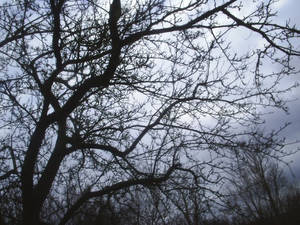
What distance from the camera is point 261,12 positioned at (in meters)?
4.18

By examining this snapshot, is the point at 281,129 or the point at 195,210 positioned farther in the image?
the point at 195,210

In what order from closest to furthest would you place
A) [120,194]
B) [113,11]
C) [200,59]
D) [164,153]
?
1. [113,11]
2. [200,59]
3. [164,153]
4. [120,194]

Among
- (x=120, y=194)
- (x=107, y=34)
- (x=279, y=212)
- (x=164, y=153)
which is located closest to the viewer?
(x=107, y=34)

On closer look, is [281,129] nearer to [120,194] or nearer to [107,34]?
[107,34]

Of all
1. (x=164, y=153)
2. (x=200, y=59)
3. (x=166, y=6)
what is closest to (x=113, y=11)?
(x=166, y=6)

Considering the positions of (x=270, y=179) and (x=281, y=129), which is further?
(x=270, y=179)

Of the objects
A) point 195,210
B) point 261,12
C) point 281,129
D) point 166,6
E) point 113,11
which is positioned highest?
point 166,6

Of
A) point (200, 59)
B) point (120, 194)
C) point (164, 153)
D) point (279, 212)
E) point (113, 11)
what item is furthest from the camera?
point (279, 212)

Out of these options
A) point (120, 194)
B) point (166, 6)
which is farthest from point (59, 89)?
point (166, 6)

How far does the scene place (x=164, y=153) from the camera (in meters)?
5.60

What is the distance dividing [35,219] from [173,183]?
2.78 m

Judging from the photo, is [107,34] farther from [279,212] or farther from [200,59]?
[279,212]

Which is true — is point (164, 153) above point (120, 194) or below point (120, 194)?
above

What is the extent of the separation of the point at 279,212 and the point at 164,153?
26.7m
